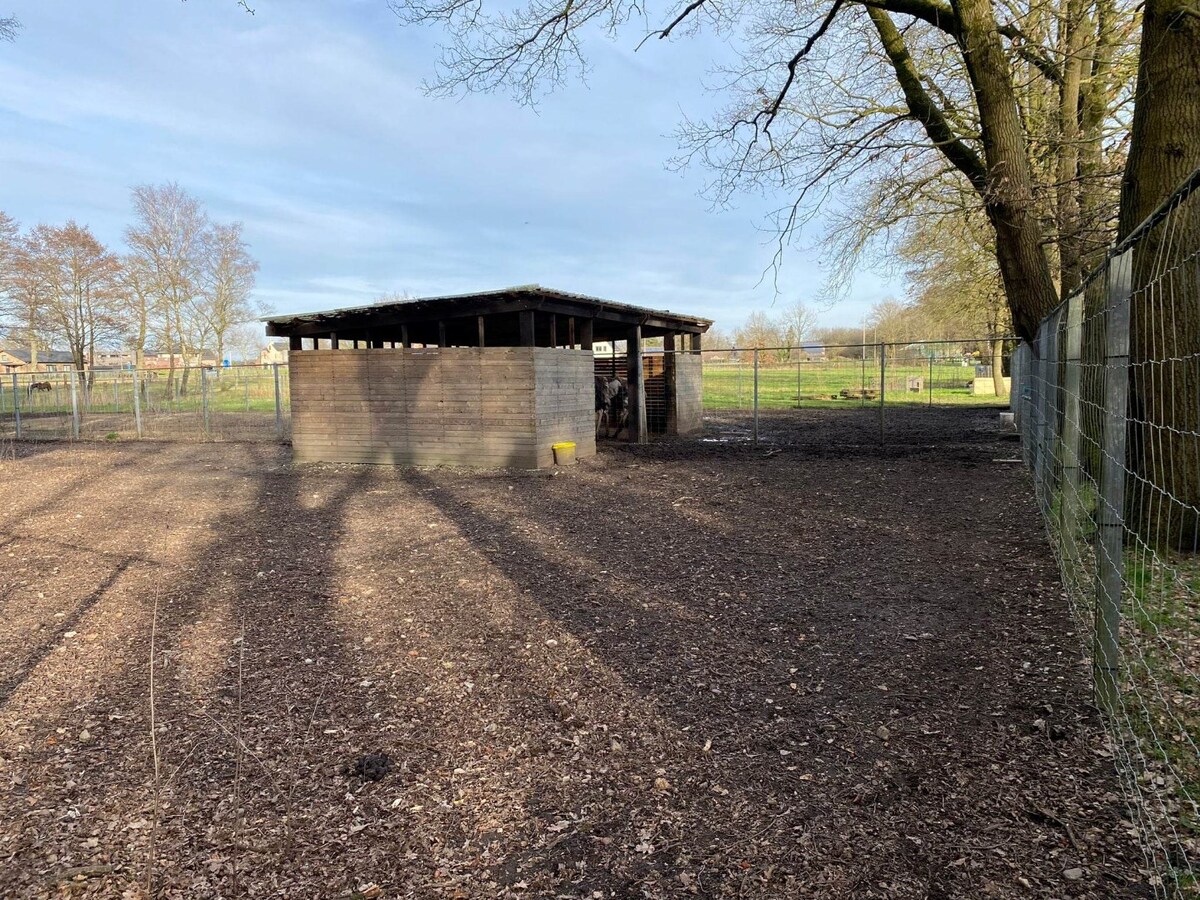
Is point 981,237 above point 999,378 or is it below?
above

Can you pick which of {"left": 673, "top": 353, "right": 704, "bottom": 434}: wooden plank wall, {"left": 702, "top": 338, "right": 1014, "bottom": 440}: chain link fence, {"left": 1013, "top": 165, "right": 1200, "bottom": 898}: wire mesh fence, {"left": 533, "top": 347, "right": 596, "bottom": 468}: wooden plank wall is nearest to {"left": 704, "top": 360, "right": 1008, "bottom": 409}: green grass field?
{"left": 702, "top": 338, "right": 1014, "bottom": 440}: chain link fence

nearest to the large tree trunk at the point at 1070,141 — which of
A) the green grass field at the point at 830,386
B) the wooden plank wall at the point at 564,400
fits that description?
the wooden plank wall at the point at 564,400

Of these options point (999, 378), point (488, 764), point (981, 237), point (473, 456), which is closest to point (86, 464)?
point (473, 456)

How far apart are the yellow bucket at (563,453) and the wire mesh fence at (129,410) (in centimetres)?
836

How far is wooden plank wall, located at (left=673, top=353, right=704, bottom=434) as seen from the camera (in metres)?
17.7

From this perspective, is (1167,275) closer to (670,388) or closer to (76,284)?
(670,388)

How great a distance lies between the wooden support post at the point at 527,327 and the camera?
11781 mm

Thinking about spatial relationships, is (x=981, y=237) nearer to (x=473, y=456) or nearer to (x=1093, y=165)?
(x=1093, y=165)

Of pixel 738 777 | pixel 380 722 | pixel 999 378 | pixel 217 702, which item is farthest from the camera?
pixel 999 378

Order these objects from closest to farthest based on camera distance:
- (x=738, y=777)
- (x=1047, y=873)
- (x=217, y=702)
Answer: (x=1047, y=873), (x=738, y=777), (x=217, y=702)

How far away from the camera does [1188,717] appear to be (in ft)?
9.43

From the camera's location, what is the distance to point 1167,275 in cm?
484

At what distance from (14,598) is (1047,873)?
6.25 m

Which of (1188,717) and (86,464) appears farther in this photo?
(86,464)
